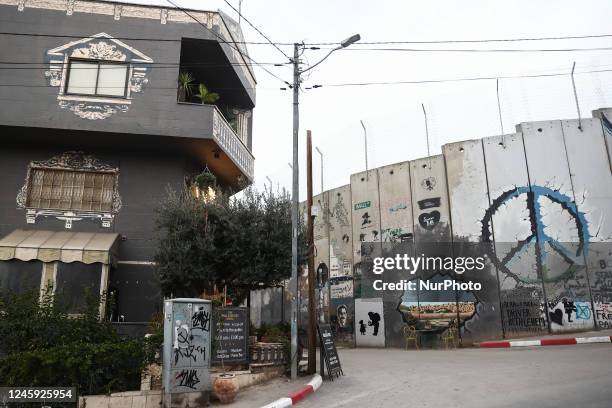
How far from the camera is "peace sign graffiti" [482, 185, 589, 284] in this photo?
65.9 ft

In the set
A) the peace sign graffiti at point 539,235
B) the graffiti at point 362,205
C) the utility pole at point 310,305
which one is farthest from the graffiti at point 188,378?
the graffiti at point 362,205

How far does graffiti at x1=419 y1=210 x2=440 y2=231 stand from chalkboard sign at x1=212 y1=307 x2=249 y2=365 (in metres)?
12.3

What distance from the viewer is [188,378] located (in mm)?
9930

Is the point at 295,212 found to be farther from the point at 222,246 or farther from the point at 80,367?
the point at 80,367

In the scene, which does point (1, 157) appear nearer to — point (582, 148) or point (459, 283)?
point (459, 283)

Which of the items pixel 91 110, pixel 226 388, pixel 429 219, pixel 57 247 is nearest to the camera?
pixel 226 388

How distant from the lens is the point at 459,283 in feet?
70.0

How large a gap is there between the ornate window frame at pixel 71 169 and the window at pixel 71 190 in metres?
0.11

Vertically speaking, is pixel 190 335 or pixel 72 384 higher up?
pixel 190 335

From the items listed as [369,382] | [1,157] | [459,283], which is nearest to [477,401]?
[369,382]

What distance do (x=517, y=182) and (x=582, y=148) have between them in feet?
9.53

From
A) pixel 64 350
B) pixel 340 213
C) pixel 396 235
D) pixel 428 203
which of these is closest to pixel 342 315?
pixel 396 235

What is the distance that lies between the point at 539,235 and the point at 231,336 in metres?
14.4

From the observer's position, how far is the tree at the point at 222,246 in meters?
14.8
